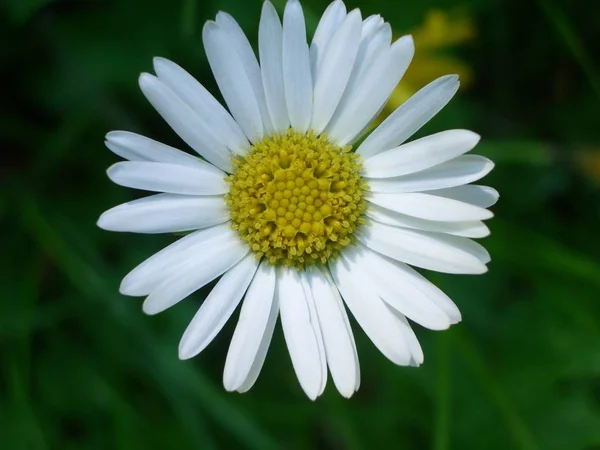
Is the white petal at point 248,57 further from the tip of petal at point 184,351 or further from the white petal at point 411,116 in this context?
the tip of petal at point 184,351

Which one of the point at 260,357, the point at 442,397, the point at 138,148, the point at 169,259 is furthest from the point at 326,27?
the point at 442,397

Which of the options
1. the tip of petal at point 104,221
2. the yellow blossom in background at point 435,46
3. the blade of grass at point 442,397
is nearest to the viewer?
the tip of petal at point 104,221

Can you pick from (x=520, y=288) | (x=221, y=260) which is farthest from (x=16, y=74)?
(x=520, y=288)

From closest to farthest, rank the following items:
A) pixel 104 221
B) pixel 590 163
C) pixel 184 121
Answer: pixel 104 221, pixel 184 121, pixel 590 163

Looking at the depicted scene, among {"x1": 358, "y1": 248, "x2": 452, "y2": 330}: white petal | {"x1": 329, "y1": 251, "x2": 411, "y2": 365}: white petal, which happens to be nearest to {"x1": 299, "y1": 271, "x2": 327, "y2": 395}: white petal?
{"x1": 329, "y1": 251, "x2": 411, "y2": 365}: white petal

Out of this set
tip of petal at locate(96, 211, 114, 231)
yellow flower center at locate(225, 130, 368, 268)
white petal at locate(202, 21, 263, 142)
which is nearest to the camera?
tip of petal at locate(96, 211, 114, 231)

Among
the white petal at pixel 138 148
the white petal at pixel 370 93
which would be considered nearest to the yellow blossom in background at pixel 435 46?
the white petal at pixel 370 93

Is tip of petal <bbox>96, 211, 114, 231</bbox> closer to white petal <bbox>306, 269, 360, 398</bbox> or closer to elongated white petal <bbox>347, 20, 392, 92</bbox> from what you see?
white petal <bbox>306, 269, 360, 398</bbox>

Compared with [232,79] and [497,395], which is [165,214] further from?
[497,395]
